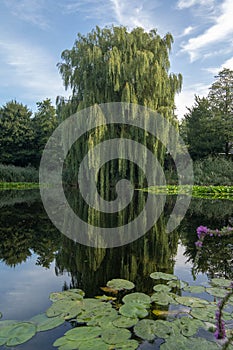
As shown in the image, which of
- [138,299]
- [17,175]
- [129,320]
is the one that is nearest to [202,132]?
[17,175]

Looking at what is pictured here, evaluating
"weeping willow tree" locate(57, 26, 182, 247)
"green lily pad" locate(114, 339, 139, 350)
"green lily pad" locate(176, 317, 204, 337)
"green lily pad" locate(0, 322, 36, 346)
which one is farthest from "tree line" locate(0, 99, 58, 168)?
"green lily pad" locate(114, 339, 139, 350)

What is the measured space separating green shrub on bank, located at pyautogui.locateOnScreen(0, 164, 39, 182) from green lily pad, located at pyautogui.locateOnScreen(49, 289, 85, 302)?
52.9 ft

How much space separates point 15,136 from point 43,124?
88.7 inches

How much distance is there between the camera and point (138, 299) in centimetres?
214

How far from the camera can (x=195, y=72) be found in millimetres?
12742

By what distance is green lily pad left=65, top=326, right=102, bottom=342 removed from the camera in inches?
63.6

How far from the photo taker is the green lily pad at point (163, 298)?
6.99 ft

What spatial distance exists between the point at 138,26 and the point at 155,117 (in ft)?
13.7

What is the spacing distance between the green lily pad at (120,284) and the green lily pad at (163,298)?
0.87 ft

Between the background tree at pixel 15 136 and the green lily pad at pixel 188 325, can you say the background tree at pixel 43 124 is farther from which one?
the green lily pad at pixel 188 325

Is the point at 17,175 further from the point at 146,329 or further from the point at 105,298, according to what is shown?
the point at 146,329

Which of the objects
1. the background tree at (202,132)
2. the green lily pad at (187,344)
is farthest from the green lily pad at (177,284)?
the background tree at (202,132)

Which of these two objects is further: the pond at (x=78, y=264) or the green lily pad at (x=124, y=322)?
the pond at (x=78, y=264)

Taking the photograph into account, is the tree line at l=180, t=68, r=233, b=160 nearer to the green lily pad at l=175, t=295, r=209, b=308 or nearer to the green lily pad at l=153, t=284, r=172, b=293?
the green lily pad at l=153, t=284, r=172, b=293
